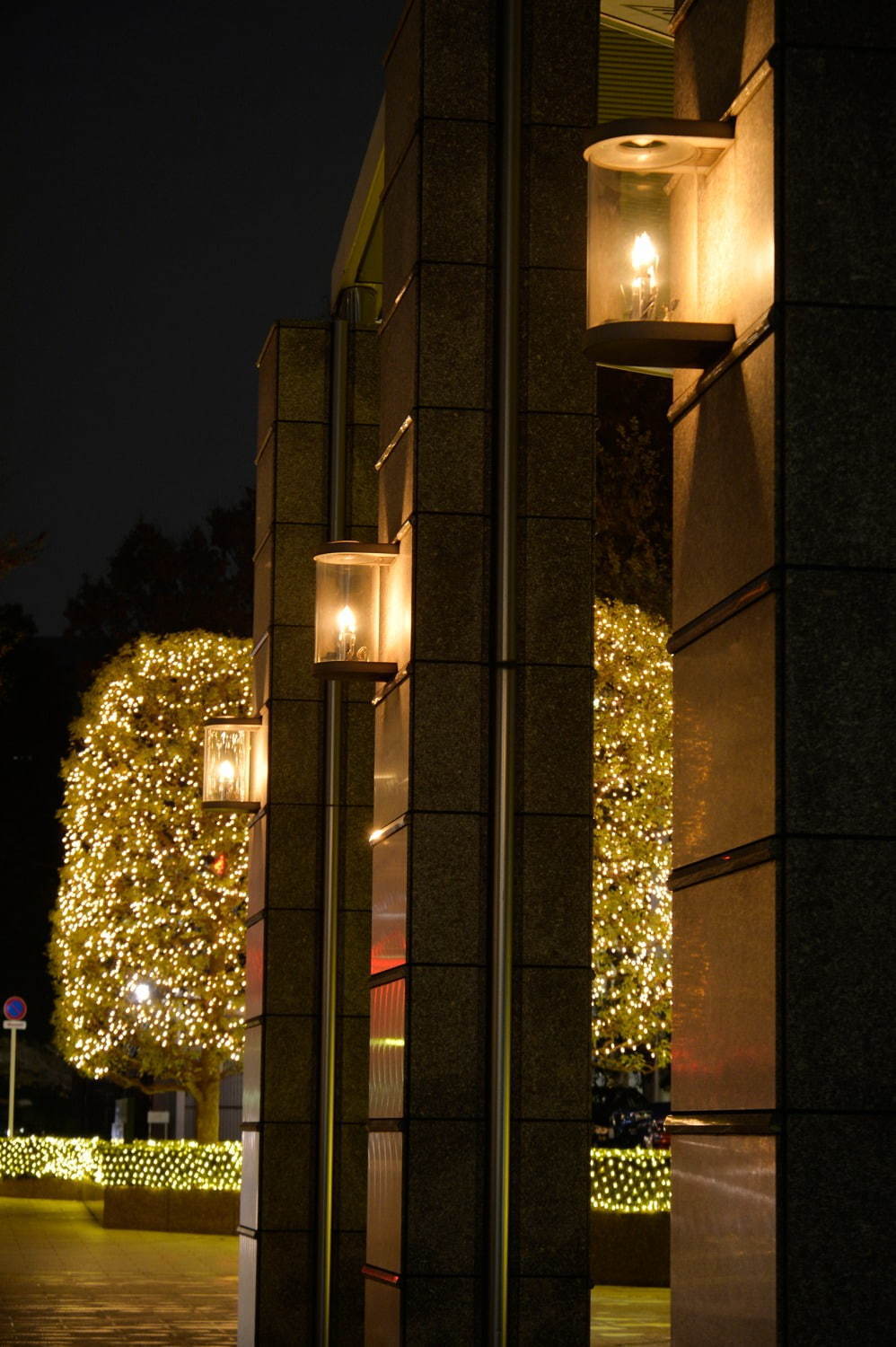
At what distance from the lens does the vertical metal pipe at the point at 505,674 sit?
8047 millimetres

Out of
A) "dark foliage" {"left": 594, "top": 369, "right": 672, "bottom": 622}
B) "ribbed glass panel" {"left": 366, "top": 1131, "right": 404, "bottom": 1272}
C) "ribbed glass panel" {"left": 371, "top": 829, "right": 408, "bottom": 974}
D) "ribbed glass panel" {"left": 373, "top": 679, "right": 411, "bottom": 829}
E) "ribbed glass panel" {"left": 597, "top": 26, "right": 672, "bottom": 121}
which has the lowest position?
"ribbed glass panel" {"left": 366, "top": 1131, "right": 404, "bottom": 1272}

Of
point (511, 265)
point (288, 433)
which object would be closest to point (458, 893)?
point (511, 265)

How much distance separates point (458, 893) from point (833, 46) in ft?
14.3

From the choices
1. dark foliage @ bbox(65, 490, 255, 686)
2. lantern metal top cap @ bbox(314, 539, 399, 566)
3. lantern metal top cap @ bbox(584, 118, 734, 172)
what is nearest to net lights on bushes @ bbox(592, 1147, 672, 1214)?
lantern metal top cap @ bbox(314, 539, 399, 566)

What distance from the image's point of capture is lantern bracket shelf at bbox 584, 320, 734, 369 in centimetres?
459

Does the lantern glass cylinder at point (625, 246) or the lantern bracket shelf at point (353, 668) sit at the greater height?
the lantern glass cylinder at point (625, 246)

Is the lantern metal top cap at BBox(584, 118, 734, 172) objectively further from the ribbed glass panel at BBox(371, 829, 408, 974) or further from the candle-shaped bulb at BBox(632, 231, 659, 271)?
the ribbed glass panel at BBox(371, 829, 408, 974)

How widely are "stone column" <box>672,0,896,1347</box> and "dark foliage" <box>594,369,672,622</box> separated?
19.2m

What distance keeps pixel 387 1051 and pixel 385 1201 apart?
56 cm

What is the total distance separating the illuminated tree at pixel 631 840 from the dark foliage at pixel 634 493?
420 cm

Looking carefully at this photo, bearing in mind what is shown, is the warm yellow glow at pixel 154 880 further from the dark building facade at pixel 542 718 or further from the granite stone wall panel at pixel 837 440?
the granite stone wall panel at pixel 837 440

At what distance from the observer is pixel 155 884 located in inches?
986

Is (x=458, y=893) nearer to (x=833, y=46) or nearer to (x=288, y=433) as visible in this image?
(x=833, y=46)

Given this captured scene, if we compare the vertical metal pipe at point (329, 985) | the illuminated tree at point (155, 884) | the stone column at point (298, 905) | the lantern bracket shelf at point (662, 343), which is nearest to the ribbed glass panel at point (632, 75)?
the stone column at point (298, 905)
